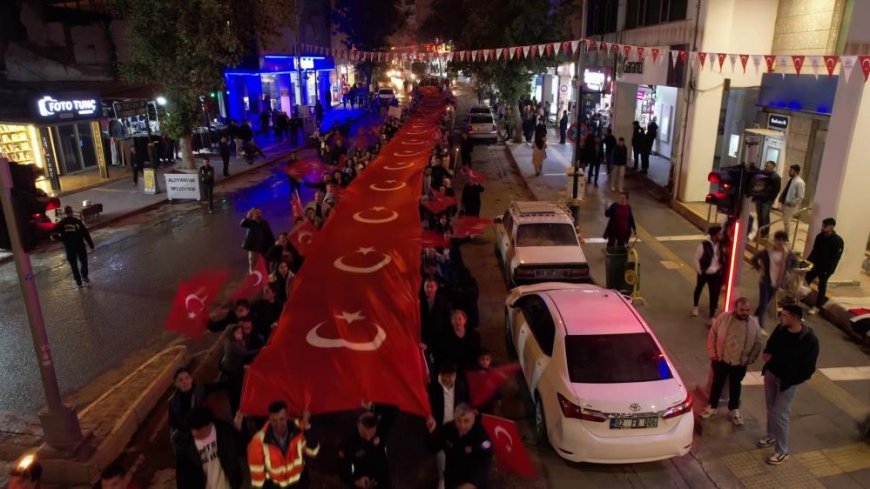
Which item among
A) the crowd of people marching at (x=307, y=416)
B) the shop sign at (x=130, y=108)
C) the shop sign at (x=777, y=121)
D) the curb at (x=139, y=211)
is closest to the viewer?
the crowd of people marching at (x=307, y=416)

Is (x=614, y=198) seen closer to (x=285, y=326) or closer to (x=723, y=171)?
(x=723, y=171)

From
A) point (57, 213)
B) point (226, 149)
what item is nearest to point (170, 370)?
point (57, 213)

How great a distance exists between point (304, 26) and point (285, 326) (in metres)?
44.0

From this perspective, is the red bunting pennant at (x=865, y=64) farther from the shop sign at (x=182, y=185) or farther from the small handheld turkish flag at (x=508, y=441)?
the shop sign at (x=182, y=185)

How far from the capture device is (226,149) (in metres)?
24.0

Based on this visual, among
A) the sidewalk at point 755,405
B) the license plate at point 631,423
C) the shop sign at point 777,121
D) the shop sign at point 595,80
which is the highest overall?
the shop sign at point 595,80

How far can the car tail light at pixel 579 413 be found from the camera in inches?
243

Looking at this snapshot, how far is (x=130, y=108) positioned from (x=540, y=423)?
2374 centimetres

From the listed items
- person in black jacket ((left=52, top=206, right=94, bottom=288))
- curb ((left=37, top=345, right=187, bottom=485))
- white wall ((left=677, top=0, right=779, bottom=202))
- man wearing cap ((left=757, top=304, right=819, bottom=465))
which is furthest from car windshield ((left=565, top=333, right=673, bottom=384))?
white wall ((left=677, top=0, right=779, bottom=202))

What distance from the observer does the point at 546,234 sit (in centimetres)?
1160

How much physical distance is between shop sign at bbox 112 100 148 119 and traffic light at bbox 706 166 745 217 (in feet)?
77.0

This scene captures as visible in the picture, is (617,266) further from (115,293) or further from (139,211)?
(139,211)

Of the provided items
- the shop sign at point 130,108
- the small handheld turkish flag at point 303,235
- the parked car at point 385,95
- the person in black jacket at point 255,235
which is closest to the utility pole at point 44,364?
the small handheld turkish flag at point 303,235

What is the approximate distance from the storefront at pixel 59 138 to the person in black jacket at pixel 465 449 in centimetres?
1951
